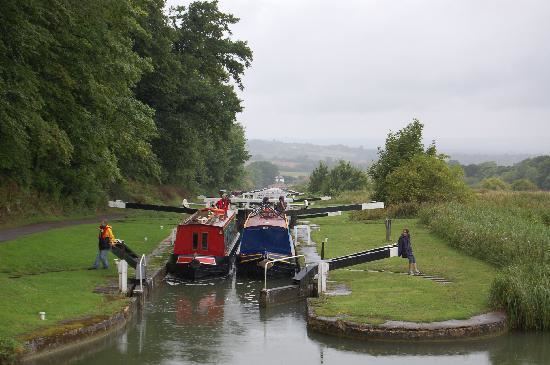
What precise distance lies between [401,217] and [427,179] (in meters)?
2.95

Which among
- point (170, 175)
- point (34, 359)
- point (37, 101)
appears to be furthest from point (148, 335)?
point (170, 175)

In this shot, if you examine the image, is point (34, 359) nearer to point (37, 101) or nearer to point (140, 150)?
point (37, 101)

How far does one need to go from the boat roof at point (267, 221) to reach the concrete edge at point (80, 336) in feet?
22.9

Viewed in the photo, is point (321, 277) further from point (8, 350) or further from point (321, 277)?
point (8, 350)

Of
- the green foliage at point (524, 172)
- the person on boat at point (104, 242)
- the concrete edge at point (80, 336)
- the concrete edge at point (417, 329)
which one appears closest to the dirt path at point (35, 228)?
the person on boat at point (104, 242)

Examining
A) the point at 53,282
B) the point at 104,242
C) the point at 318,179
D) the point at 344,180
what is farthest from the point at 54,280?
the point at 318,179

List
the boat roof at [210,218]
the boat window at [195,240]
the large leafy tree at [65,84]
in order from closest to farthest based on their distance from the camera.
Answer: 1. the large leafy tree at [65,84]
2. the boat window at [195,240]
3. the boat roof at [210,218]

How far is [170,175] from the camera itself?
5347cm

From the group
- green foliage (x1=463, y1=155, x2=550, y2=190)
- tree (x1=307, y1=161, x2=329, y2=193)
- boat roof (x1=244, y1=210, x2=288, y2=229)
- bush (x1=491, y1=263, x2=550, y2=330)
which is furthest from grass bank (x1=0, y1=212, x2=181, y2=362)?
green foliage (x1=463, y1=155, x2=550, y2=190)

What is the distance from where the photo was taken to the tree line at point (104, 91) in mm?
20953

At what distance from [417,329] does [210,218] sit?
12.1 metres

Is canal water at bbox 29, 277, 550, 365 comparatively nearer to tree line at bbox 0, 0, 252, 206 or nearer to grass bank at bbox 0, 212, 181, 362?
grass bank at bbox 0, 212, 181, 362

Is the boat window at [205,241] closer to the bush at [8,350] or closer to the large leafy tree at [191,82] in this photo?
the bush at [8,350]

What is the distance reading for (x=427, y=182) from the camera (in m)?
41.3
